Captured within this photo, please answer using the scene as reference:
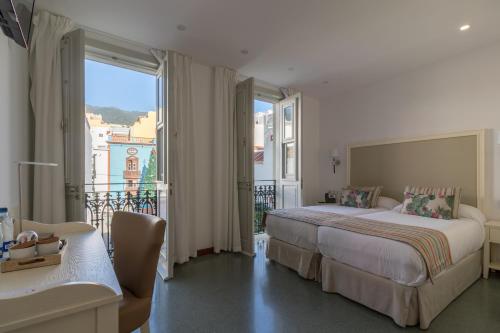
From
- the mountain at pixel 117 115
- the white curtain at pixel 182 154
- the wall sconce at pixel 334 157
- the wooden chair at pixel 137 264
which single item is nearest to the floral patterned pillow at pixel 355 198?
the wall sconce at pixel 334 157

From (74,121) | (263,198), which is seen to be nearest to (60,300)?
(74,121)

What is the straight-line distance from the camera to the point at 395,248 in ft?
6.51

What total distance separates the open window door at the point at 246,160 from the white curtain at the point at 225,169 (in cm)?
8

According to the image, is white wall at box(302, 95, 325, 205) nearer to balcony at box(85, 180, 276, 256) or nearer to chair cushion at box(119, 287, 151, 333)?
balcony at box(85, 180, 276, 256)

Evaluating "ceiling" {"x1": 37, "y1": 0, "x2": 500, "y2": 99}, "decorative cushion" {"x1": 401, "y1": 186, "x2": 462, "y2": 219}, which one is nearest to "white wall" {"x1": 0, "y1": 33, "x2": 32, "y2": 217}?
"ceiling" {"x1": 37, "y1": 0, "x2": 500, "y2": 99}

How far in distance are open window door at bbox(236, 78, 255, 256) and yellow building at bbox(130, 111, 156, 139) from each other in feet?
4.39

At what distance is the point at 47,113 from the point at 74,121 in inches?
8.7

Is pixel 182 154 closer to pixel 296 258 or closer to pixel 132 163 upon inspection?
pixel 132 163

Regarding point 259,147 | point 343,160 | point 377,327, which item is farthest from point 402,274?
point 259,147

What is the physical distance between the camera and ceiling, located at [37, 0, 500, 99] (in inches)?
93.2

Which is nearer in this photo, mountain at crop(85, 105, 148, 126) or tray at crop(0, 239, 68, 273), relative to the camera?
tray at crop(0, 239, 68, 273)

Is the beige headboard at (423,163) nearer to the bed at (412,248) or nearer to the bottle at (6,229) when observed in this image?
the bed at (412,248)

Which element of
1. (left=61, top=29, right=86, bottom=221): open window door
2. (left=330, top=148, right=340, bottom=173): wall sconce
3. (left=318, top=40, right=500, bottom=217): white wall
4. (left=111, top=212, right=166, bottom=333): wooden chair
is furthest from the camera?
(left=330, top=148, right=340, bottom=173): wall sconce

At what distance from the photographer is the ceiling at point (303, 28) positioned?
2367mm
